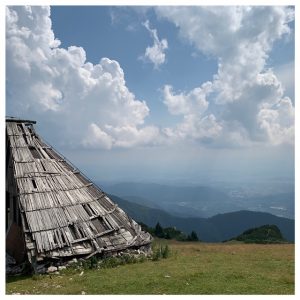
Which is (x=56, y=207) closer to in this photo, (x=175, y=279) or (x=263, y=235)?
(x=175, y=279)

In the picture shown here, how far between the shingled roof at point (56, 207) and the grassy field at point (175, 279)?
2268 millimetres

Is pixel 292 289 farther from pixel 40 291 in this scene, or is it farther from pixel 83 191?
pixel 83 191

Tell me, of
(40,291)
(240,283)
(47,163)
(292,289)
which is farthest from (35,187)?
(292,289)

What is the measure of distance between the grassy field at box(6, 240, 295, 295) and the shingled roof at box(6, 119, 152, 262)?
2268mm

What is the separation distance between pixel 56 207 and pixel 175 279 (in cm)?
1138

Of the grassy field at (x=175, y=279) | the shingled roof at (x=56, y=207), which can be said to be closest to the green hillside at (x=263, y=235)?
the grassy field at (x=175, y=279)

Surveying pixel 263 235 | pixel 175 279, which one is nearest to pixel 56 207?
pixel 175 279

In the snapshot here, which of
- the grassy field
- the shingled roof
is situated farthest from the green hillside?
the shingled roof

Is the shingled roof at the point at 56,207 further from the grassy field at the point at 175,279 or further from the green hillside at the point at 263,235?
the green hillside at the point at 263,235

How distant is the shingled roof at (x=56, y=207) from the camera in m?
26.1

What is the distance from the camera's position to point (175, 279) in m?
21.9

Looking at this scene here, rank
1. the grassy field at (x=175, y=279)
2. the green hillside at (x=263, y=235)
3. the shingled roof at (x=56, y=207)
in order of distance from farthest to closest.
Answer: the green hillside at (x=263, y=235), the shingled roof at (x=56, y=207), the grassy field at (x=175, y=279)

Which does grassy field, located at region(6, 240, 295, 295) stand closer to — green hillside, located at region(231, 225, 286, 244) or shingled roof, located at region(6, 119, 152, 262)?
shingled roof, located at region(6, 119, 152, 262)

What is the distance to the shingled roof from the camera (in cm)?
2611
